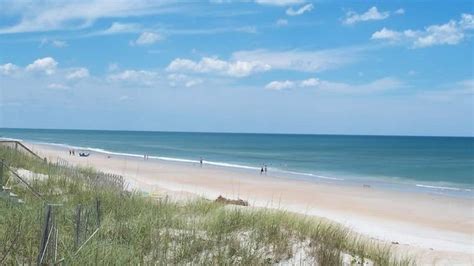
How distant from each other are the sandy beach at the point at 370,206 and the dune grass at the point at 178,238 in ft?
9.57

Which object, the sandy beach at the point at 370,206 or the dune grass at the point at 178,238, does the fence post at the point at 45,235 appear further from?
the sandy beach at the point at 370,206

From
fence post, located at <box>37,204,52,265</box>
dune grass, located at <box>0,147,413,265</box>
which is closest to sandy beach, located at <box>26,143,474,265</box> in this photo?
dune grass, located at <box>0,147,413,265</box>

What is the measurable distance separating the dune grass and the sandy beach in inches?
115

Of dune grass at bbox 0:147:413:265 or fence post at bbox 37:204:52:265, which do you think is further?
dune grass at bbox 0:147:413:265

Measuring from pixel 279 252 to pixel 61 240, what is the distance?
9.88 feet

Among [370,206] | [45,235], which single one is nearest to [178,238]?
[45,235]

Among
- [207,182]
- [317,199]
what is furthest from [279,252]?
[207,182]

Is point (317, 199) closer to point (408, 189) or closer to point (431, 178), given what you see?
point (408, 189)

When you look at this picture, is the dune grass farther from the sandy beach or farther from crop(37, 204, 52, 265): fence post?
the sandy beach

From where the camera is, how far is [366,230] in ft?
64.4

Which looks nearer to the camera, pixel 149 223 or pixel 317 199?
pixel 149 223

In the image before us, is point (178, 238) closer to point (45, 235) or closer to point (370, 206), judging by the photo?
point (45, 235)

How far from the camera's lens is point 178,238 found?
8.01m

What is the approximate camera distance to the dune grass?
679 centimetres
